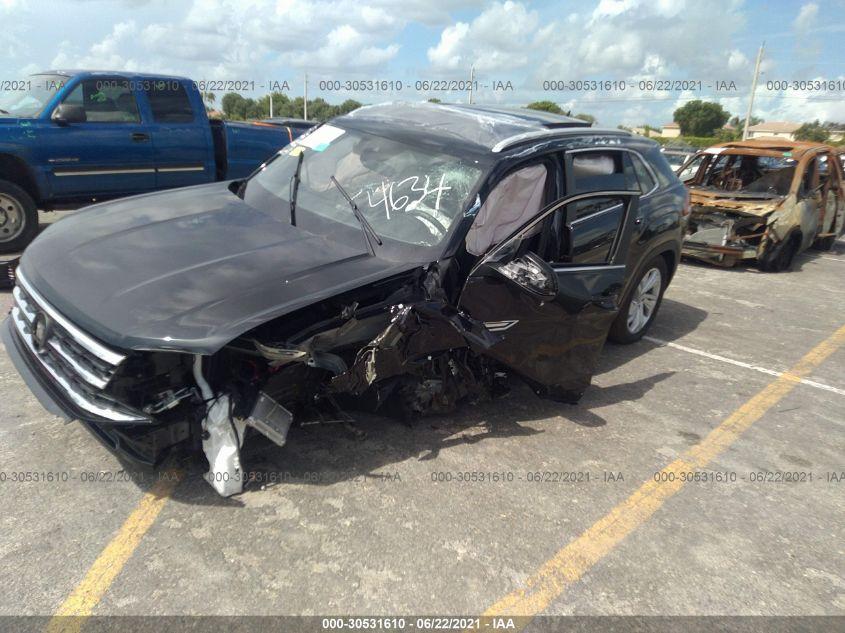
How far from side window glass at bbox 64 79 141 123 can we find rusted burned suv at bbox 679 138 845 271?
24.9ft

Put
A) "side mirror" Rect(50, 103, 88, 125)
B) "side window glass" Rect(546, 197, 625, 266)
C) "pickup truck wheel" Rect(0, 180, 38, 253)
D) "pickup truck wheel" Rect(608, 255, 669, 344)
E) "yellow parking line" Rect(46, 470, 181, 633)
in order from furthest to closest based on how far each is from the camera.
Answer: "side mirror" Rect(50, 103, 88, 125)
"pickup truck wheel" Rect(0, 180, 38, 253)
"pickup truck wheel" Rect(608, 255, 669, 344)
"side window glass" Rect(546, 197, 625, 266)
"yellow parking line" Rect(46, 470, 181, 633)

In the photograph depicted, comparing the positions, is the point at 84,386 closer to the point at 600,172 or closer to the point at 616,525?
the point at 616,525

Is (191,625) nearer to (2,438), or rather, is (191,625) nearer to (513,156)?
(2,438)

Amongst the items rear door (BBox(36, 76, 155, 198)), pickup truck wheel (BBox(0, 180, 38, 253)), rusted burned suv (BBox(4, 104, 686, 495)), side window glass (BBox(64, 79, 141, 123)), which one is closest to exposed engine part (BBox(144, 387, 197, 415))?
rusted burned suv (BBox(4, 104, 686, 495))

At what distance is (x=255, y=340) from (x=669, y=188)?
418 centimetres

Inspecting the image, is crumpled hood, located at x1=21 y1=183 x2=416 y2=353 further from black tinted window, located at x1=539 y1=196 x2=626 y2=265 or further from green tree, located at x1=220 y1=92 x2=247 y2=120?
green tree, located at x1=220 y1=92 x2=247 y2=120

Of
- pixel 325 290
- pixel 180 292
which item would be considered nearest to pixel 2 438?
pixel 180 292

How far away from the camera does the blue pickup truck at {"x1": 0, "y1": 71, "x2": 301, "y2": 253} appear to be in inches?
265

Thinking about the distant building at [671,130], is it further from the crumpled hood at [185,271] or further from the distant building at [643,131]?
the crumpled hood at [185,271]

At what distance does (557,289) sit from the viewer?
315 cm

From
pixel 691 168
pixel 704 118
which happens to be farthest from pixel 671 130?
pixel 691 168

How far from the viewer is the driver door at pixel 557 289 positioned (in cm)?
326

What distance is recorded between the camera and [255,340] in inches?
108

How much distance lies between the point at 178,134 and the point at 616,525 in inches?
282
